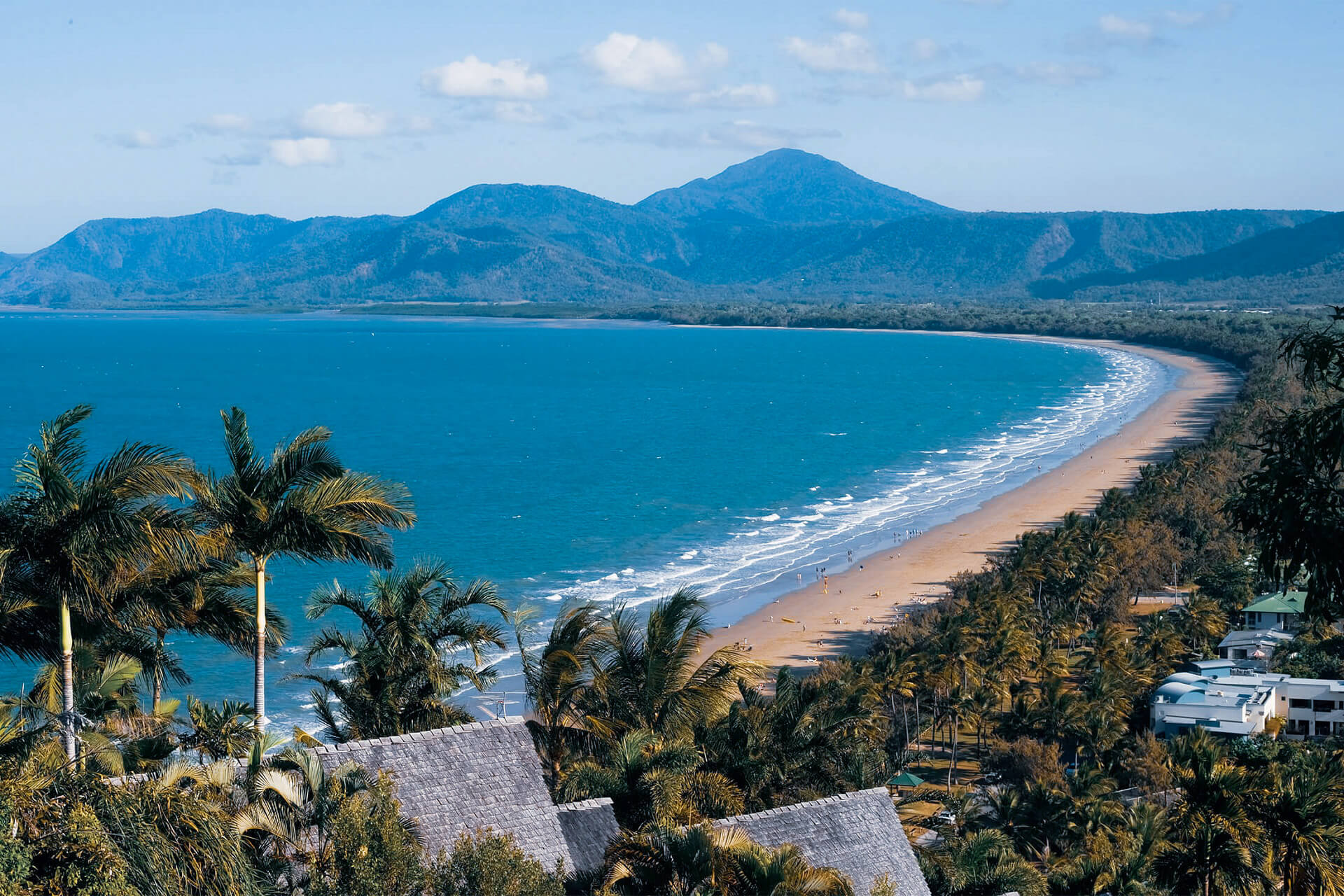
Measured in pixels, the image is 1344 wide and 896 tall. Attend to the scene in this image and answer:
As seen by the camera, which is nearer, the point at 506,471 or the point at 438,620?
the point at 438,620

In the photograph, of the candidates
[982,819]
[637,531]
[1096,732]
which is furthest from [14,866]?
[637,531]

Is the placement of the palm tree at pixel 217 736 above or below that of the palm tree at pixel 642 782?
above

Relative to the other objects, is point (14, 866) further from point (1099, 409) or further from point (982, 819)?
point (1099, 409)

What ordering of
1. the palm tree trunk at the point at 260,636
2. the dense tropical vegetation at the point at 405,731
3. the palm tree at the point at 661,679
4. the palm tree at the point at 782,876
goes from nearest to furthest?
the dense tropical vegetation at the point at 405,731 → the palm tree at the point at 782,876 → the palm tree trunk at the point at 260,636 → the palm tree at the point at 661,679

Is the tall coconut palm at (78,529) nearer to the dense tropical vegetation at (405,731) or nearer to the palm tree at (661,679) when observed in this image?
the dense tropical vegetation at (405,731)

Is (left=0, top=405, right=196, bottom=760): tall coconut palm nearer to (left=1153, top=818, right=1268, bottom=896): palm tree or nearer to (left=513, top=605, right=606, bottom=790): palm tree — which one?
(left=513, top=605, right=606, bottom=790): palm tree

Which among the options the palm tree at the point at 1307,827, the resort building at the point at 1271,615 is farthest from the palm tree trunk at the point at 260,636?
the resort building at the point at 1271,615
